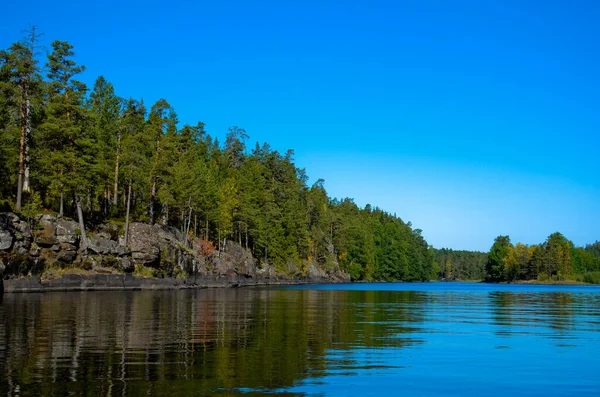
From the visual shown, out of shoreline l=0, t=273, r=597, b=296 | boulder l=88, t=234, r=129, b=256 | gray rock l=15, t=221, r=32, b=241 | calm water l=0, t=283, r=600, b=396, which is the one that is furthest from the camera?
boulder l=88, t=234, r=129, b=256

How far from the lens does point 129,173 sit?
8056cm

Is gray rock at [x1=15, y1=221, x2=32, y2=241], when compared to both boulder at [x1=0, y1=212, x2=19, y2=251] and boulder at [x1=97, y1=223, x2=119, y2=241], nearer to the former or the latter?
boulder at [x1=0, y1=212, x2=19, y2=251]

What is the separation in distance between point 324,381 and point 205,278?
76.4m

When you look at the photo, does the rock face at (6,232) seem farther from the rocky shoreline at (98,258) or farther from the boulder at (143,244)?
the boulder at (143,244)

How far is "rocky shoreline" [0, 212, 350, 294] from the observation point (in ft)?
177

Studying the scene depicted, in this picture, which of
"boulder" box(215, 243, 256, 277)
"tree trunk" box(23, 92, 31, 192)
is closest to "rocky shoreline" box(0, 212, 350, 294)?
"boulder" box(215, 243, 256, 277)

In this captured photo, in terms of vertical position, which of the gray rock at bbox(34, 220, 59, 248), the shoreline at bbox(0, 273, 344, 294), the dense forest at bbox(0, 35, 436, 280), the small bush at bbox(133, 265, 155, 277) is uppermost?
the dense forest at bbox(0, 35, 436, 280)

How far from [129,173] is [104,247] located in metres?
17.4

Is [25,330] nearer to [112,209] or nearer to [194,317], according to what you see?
[194,317]

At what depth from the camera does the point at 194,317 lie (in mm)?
29812

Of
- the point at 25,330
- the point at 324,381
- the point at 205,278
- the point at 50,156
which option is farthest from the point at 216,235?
the point at 324,381

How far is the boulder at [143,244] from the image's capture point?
71875mm

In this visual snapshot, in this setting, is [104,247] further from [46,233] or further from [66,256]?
[46,233]

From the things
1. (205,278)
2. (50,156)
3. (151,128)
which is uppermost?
(151,128)
